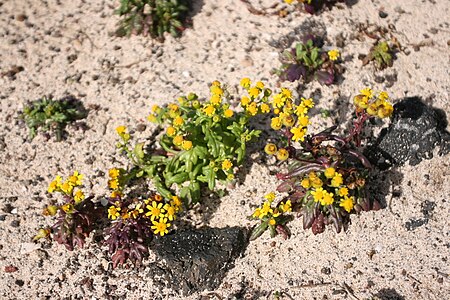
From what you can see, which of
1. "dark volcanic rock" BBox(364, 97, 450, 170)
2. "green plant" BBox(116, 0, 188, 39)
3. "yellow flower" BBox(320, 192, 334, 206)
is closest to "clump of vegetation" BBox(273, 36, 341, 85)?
"dark volcanic rock" BBox(364, 97, 450, 170)

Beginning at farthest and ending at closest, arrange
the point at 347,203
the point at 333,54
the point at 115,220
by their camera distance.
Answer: the point at 333,54 < the point at 115,220 < the point at 347,203

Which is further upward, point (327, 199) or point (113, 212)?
point (327, 199)

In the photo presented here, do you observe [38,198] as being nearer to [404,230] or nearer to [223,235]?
[223,235]

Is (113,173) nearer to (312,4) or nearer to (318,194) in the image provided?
(318,194)

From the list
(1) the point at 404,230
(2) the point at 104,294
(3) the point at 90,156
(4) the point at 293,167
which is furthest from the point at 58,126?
(1) the point at 404,230

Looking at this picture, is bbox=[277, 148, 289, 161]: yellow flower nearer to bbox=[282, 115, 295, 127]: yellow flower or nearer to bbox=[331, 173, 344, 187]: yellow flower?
bbox=[282, 115, 295, 127]: yellow flower

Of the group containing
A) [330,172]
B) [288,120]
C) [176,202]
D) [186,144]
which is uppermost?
[288,120]

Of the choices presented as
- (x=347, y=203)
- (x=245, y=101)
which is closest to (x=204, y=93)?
(x=245, y=101)
